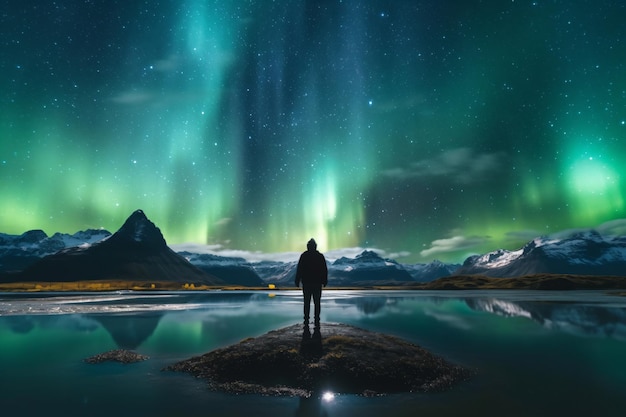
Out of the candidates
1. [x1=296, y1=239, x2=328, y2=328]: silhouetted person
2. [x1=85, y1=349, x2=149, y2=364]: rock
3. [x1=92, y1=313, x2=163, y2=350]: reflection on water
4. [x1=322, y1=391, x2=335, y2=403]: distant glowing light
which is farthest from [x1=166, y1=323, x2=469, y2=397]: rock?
[x1=92, y1=313, x2=163, y2=350]: reflection on water

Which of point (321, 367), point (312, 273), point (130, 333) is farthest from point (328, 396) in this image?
point (130, 333)

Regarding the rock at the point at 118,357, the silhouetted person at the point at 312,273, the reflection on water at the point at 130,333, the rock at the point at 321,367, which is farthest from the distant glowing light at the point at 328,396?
the reflection on water at the point at 130,333

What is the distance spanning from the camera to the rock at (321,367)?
49.8 feet

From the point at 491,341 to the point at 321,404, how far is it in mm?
18441

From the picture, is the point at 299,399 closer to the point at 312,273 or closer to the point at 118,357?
the point at 312,273

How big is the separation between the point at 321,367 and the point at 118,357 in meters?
11.1

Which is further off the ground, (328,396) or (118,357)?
(118,357)

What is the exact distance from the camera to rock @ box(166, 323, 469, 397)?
15.2 m

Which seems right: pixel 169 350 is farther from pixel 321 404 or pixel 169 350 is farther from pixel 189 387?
pixel 321 404

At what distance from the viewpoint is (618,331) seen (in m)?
31.5

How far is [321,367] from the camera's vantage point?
54.7ft

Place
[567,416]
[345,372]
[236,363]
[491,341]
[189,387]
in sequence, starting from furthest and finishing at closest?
[491,341], [236,363], [345,372], [189,387], [567,416]

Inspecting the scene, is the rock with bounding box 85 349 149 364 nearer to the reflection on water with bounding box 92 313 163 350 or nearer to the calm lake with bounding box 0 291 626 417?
the calm lake with bounding box 0 291 626 417

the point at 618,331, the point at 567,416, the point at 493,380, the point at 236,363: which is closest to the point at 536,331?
the point at 618,331
